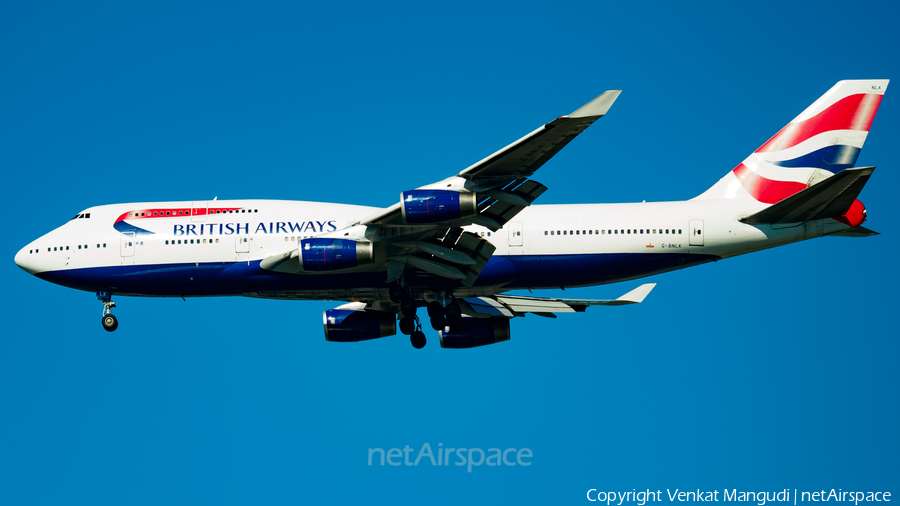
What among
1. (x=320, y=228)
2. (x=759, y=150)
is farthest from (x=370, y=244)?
(x=759, y=150)

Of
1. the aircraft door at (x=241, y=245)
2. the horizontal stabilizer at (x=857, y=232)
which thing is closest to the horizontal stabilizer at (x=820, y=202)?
the horizontal stabilizer at (x=857, y=232)

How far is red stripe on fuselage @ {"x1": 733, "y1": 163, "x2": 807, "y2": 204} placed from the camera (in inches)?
1184

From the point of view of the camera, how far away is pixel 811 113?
3098cm

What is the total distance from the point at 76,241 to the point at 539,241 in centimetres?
1472

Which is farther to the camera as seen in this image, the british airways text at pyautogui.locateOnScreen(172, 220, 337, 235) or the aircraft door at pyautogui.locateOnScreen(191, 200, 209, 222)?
the aircraft door at pyautogui.locateOnScreen(191, 200, 209, 222)

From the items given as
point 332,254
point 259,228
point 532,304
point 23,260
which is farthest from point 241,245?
point 532,304

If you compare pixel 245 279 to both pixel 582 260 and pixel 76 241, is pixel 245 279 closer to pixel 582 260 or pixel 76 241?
pixel 76 241

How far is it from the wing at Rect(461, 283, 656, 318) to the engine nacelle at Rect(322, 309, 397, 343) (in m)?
2.87

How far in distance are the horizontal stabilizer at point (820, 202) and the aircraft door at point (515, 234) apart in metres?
6.63

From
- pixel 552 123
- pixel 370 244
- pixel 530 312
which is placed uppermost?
pixel 552 123

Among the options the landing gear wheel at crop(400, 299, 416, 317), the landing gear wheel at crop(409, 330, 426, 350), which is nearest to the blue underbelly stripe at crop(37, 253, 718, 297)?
the landing gear wheel at crop(400, 299, 416, 317)

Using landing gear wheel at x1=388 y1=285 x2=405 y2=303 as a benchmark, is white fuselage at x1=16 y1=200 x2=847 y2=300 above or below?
above

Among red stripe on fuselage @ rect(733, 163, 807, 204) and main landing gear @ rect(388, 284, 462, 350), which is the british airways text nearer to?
main landing gear @ rect(388, 284, 462, 350)

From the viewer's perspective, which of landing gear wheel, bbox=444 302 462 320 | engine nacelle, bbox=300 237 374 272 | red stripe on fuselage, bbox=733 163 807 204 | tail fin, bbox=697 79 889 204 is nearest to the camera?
engine nacelle, bbox=300 237 374 272
